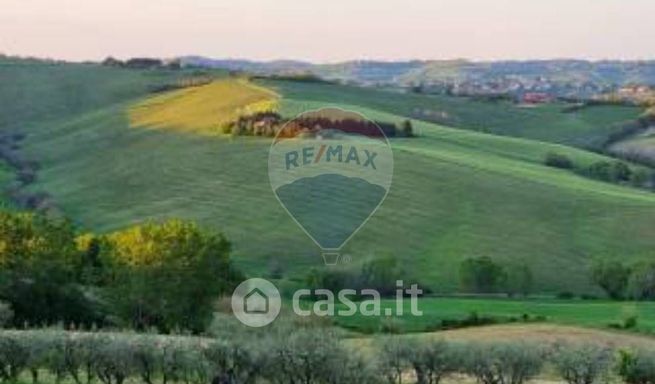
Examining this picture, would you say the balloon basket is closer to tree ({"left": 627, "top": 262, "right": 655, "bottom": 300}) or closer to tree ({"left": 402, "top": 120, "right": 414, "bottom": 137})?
tree ({"left": 627, "top": 262, "right": 655, "bottom": 300})

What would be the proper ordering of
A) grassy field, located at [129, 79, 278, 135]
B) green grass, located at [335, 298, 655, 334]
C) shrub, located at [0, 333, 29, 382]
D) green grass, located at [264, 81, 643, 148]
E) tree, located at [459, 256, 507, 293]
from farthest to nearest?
green grass, located at [264, 81, 643, 148]
grassy field, located at [129, 79, 278, 135]
tree, located at [459, 256, 507, 293]
green grass, located at [335, 298, 655, 334]
shrub, located at [0, 333, 29, 382]

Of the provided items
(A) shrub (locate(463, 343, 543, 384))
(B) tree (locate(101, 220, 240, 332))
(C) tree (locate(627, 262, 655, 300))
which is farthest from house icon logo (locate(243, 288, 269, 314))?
(C) tree (locate(627, 262, 655, 300))

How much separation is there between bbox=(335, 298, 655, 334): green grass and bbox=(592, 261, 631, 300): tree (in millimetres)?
2784

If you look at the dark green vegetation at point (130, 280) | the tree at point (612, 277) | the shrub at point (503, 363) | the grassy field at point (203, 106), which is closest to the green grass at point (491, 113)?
the grassy field at point (203, 106)

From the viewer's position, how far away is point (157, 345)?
4053 cm

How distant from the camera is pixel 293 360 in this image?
127 ft

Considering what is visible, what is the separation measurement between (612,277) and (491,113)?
270 feet

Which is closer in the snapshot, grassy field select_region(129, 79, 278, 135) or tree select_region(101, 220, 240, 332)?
tree select_region(101, 220, 240, 332)

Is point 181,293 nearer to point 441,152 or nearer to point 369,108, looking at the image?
point 441,152

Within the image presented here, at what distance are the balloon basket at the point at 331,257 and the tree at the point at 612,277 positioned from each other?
1486cm

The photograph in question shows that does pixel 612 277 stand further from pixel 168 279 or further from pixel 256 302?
pixel 168 279

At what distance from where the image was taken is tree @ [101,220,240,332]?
54.6 metres

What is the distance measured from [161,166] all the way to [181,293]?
55948 mm

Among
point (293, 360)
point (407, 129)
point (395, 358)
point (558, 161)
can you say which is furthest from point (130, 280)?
point (558, 161)
